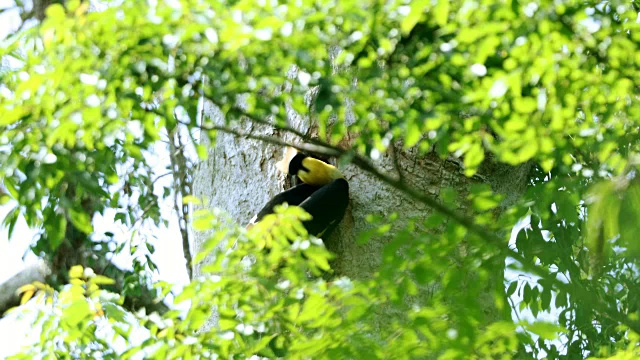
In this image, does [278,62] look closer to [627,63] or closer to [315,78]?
[315,78]

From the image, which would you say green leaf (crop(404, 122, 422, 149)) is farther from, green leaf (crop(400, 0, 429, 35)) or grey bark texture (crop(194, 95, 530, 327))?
grey bark texture (crop(194, 95, 530, 327))

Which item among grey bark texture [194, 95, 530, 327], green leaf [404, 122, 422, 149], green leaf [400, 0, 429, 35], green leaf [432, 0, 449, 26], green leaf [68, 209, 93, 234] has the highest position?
green leaf [400, 0, 429, 35]

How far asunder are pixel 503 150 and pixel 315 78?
569mm

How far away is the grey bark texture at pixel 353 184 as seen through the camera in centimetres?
357

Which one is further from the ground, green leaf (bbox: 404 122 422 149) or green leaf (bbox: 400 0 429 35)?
green leaf (bbox: 400 0 429 35)

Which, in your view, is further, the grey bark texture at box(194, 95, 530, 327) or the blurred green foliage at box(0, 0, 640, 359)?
the grey bark texture at box(194, 95, 530, 327)

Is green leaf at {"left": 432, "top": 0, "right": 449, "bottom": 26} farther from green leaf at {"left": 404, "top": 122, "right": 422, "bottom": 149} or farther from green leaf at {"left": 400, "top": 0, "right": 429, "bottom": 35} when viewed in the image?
green leaf at {"left": 404, "top": 122, "right": 422, "bottom": 149}

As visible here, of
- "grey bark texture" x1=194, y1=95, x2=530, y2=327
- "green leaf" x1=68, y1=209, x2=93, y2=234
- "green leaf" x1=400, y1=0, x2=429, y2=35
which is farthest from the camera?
"grey bark texture" x1=194, y1=95, x2=530, y2=327

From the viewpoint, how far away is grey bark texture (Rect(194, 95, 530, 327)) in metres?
3.57

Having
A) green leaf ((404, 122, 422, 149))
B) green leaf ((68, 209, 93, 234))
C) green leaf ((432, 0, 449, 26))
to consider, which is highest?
green leaf ((432, 0, 449, 26))

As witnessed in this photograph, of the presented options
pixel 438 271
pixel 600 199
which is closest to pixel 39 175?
pixel 438 271

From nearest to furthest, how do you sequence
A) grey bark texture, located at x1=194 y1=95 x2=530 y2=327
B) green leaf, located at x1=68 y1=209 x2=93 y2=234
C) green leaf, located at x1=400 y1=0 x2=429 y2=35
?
green leaf, located at x1=400 y1=0 x2=429 y2=35 → green leaf, located at x1=68 y1=209 x2=93 y2=234 → grey bark texture, located at x1=194 y1=95 x2=530 y2=327

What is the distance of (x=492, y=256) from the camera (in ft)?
8.43

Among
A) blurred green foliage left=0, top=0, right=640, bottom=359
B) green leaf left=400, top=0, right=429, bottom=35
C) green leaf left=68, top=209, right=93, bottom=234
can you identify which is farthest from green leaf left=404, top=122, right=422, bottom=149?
green leaf left=68, top=209, right=93, bottom=234
